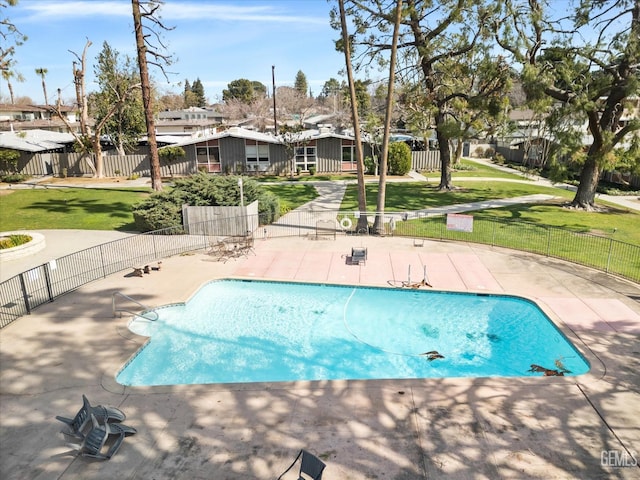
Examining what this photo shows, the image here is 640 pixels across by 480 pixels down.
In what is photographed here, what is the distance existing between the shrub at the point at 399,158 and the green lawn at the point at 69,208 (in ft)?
69.0

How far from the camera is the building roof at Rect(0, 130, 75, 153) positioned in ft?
130

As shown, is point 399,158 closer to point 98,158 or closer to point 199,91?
point 98,158

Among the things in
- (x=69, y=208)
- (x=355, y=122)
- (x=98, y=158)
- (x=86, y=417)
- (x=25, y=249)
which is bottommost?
(x=86, y=417)

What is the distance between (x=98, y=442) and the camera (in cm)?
779

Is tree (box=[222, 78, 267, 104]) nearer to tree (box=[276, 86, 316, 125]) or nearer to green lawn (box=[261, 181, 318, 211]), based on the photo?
tree (box=[276, 86, 316, 125])

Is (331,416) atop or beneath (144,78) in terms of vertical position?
beneath

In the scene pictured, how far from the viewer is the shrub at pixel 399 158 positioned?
133 ft

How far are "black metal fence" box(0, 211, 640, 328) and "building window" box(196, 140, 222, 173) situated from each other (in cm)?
1870

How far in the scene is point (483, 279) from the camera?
16312 mm

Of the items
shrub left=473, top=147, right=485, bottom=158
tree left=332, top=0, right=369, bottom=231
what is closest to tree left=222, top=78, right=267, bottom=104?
shrub left=473, top=147, right=485, bottom=158

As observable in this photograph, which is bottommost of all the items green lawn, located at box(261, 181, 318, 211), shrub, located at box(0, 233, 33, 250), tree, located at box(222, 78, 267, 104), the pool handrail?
the pool handrail

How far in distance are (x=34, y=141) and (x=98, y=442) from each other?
43.4 metres

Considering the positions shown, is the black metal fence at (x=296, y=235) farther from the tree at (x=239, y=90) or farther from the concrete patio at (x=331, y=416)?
the tree at (x=239, y=90)

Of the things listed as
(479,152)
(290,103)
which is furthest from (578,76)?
(290,103)
